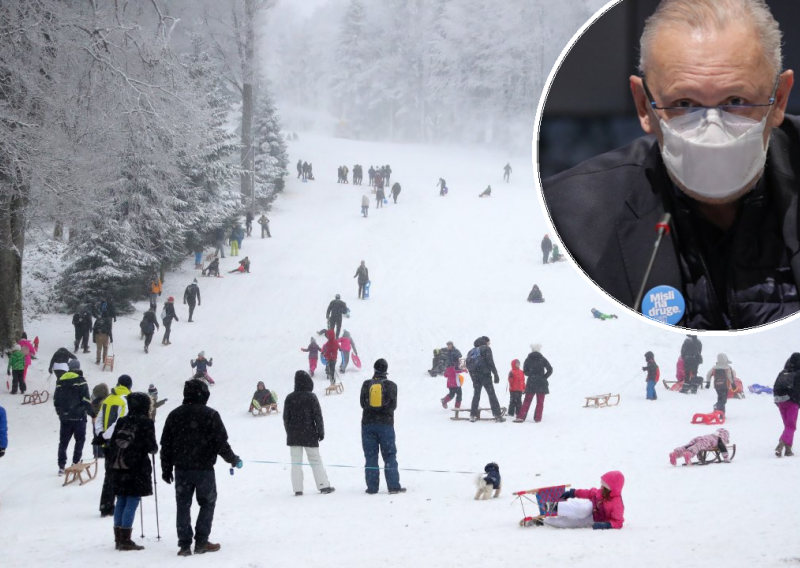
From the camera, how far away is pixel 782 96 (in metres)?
1.34

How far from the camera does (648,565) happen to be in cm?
649

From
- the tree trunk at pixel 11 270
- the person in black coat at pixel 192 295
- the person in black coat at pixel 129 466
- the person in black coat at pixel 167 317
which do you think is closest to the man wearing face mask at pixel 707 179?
the person in black coat at pixel 129 466

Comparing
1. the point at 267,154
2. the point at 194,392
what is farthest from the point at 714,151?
the point at 267,154

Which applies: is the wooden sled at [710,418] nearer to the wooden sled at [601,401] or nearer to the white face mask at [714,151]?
the wooden sled at [601,401]

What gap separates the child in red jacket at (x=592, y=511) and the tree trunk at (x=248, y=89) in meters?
27.0

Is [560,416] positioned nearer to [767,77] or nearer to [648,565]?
[648,565]

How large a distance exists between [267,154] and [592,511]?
3211cm

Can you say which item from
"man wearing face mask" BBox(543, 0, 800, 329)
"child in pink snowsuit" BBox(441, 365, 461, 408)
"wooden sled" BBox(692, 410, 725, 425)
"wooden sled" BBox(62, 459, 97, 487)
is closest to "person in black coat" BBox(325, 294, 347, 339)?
"child in pink snowsuit" BBox(441, 365, 461, 408)

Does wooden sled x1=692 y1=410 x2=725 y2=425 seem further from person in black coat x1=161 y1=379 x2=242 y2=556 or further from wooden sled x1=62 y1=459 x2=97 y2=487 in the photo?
person in black coat x1=161 y1=379 x2=242 y2=556

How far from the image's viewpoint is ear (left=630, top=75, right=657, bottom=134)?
1408mm

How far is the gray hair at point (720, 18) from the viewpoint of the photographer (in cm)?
133

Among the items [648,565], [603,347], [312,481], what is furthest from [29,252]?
[648,565]

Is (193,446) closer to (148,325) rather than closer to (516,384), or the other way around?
(516,384)

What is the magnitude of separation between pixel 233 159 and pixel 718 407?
25735 mm
